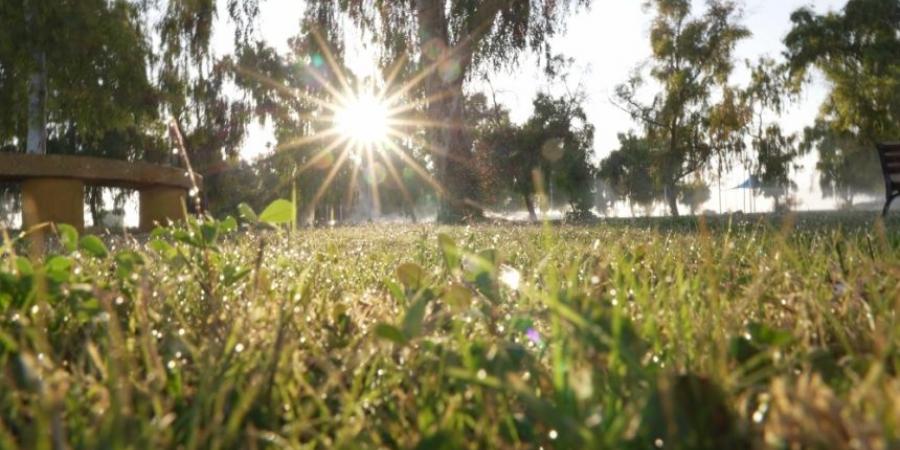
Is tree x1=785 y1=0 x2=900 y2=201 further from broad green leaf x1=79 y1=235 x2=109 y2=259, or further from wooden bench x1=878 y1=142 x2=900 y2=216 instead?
broad green leaf x1=79 y1=235 x2=109 y2=259

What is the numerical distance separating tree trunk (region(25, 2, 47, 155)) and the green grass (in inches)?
701

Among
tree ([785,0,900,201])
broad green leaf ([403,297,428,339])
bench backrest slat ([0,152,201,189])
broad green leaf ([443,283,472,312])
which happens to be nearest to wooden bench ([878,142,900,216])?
bench backrest slat ([0,152,201,189])

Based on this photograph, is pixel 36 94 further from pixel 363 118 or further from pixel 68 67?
pixel 363 118

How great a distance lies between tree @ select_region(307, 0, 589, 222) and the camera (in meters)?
16.8

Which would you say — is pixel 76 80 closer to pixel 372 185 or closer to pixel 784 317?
pixel 784 317

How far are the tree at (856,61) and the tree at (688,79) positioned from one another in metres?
3.63

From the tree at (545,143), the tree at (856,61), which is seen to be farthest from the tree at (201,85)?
the tree at (856,61)

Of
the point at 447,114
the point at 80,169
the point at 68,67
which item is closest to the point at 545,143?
the point at 447,114

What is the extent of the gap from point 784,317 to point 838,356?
0.17m

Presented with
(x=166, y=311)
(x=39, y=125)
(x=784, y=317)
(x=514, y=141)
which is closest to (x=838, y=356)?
(x=784, y=317)

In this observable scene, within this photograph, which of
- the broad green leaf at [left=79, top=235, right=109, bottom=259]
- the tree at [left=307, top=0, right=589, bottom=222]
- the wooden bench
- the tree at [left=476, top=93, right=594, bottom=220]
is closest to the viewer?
the broad green leaf at [left=79, top=235, right=109, bottom=259]

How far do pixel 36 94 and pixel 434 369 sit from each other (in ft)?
64.2

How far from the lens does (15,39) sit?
17.1 meters

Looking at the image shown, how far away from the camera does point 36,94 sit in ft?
59.0
